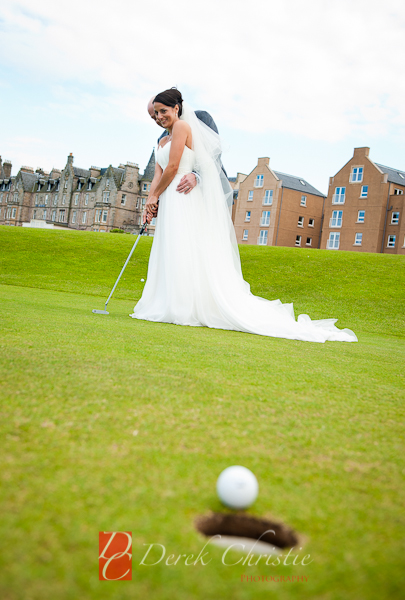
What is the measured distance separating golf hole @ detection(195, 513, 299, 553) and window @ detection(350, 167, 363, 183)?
57252 mm

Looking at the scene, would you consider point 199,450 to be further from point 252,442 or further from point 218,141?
point 218,141

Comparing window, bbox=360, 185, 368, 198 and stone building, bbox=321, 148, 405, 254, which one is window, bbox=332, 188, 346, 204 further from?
window, bbox=360, 185, 368, 198

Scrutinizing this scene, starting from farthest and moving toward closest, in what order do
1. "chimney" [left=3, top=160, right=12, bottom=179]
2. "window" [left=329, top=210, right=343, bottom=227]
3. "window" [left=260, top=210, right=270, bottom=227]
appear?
"chimney" [left=3, top=160, right=12, bottom=179]
"window" [left=260, top=210, right=270, bottom=227]
"window" [left=329, top=210, right=343, bottom=227]

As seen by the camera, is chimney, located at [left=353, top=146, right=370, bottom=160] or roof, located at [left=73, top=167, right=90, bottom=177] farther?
roof, located at [left=73, top=167, right=90, bottom=177]

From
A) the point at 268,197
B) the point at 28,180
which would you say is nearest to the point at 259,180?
the point at 268,197

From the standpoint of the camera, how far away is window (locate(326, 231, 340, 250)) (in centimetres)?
5606

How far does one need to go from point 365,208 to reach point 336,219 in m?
4.01

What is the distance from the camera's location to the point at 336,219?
5628cm

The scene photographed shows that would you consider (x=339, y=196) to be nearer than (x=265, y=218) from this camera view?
Yes

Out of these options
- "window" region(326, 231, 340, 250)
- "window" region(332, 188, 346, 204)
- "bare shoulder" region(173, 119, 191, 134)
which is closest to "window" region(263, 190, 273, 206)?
"window" region(332, 188, 346, 204)

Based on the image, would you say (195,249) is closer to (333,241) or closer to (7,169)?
(333,241)

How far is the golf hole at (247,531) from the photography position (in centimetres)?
161

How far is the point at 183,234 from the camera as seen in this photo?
8188 mm

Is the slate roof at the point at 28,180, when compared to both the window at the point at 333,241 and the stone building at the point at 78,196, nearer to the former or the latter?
the stone building at the point at 78,196
